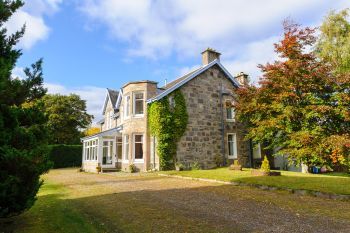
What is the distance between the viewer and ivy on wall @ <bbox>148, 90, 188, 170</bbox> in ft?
65.1

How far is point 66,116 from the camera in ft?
142

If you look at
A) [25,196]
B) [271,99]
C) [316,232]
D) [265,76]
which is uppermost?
[265,76]

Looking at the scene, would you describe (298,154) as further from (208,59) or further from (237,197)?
(208,59)

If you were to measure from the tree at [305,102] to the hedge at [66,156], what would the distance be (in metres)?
25.3

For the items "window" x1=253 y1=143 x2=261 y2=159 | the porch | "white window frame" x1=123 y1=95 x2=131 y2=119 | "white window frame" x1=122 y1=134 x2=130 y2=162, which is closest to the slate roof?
the porch

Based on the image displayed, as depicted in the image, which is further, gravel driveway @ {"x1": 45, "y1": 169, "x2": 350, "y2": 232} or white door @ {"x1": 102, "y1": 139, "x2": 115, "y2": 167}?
white door @ {"x1": 102, "y1": 139, "x2": 115, "y2": 167}

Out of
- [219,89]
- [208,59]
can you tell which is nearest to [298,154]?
[219,89]

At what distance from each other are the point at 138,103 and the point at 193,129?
16.4ft

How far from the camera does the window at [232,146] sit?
2335 centimetres

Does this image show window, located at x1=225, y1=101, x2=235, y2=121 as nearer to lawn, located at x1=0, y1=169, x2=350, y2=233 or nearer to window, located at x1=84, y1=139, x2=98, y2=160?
window, located at x1=84, y1=139, x2=98, y2=160

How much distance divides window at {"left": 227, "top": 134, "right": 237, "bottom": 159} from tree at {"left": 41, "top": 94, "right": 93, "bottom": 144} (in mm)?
28800

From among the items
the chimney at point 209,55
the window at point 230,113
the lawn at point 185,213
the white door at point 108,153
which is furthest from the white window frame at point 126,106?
the lawn at point 185,213

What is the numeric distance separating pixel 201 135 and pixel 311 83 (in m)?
8.77

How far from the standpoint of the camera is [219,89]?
2359 centimetres
